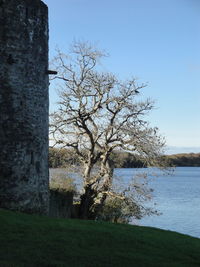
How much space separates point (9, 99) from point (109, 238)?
574 centimetres

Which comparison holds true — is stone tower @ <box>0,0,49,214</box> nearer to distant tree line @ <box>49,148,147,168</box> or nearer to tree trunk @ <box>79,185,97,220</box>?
tree trunk @ <box>79,185,97,220</box>

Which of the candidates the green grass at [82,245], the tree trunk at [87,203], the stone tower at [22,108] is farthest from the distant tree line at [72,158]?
the green grass at [82,245]

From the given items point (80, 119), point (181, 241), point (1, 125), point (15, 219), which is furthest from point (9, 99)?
point (80, 119)

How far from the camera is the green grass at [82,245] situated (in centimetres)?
795

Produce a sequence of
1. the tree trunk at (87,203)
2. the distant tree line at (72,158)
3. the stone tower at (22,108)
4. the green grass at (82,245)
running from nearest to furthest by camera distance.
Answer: the green grass at (82,245) → the stone tower at (22,108) → the tree trunk at (87,203) → the distant tree line at (72,158)

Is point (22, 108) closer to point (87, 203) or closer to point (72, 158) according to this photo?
point (87, 203)

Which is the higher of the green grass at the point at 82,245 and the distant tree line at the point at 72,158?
the distant tree line at the point at 72,158

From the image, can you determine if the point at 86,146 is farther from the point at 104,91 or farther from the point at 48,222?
the point at 48,222

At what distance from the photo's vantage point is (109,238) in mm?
10375

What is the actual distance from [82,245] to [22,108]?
5.89 metres

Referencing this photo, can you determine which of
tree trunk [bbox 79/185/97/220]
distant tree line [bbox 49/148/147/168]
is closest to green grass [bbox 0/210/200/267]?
tree trunk [bbox 79/185/97/220]

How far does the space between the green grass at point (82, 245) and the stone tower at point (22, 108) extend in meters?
1.49

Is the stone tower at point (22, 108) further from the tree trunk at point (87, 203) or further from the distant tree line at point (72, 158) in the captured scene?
the distant tree line at point (72, 158)

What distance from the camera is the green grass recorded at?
7.95 meters
